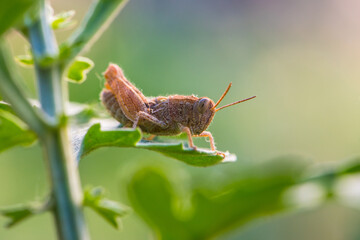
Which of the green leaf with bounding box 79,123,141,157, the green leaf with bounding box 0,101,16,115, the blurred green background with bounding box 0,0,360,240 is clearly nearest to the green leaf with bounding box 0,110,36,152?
the green leaf with bounding box 0,101,16,115

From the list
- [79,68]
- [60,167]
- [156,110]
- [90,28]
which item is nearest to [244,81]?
[156,110]

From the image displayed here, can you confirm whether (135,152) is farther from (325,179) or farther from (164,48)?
(325,179)

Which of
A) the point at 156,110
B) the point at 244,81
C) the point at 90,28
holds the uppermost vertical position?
the point at 244,81

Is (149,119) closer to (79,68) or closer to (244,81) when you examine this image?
(79,68)

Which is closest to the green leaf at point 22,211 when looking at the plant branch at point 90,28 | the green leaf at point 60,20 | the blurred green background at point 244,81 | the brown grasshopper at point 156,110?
the plant branch at point 90,28

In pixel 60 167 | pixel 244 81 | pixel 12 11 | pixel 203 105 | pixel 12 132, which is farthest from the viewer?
pixel 244 81

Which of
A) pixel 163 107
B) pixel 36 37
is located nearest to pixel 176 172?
pixel 36 37

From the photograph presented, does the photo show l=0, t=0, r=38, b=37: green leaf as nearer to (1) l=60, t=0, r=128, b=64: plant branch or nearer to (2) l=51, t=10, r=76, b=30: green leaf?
(1) l=60, t=0, r=128, b=64: plant branch
